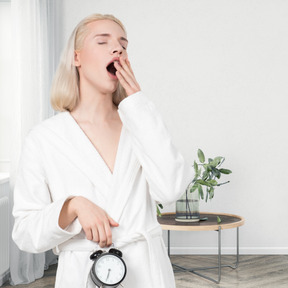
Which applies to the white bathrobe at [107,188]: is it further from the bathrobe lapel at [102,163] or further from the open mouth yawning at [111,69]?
the open mouth yawning at [111,69]

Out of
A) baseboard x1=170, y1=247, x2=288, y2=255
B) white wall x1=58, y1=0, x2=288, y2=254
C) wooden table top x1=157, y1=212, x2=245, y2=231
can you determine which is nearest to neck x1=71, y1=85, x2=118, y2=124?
wooden table top x1=157, y1=212, x2=245, y2=231

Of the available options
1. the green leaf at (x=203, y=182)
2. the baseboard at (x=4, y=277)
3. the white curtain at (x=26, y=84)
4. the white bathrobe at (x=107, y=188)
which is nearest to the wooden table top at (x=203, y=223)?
the green leaf at (x=203, y=182)

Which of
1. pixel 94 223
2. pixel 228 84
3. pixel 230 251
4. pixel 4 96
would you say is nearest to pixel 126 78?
pixel 94 223

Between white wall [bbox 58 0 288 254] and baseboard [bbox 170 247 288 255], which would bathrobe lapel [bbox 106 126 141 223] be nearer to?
white wall [bbox 58 0 288 254]

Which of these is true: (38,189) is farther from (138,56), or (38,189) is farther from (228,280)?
(138,56)

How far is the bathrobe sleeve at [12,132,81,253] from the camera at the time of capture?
96cm

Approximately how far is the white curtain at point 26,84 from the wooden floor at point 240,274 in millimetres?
141

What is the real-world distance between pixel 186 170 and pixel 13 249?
2919 millimetres

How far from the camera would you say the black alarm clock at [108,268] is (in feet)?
3.13

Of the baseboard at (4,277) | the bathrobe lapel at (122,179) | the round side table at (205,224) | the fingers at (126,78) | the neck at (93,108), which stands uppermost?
the fingers at (126,78)

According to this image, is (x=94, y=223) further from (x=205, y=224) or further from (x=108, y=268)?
(x=205, y=224)

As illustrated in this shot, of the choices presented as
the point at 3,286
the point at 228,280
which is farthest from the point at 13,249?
the point at 228,280

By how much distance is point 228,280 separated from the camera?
374cm

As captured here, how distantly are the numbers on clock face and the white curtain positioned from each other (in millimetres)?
2810
